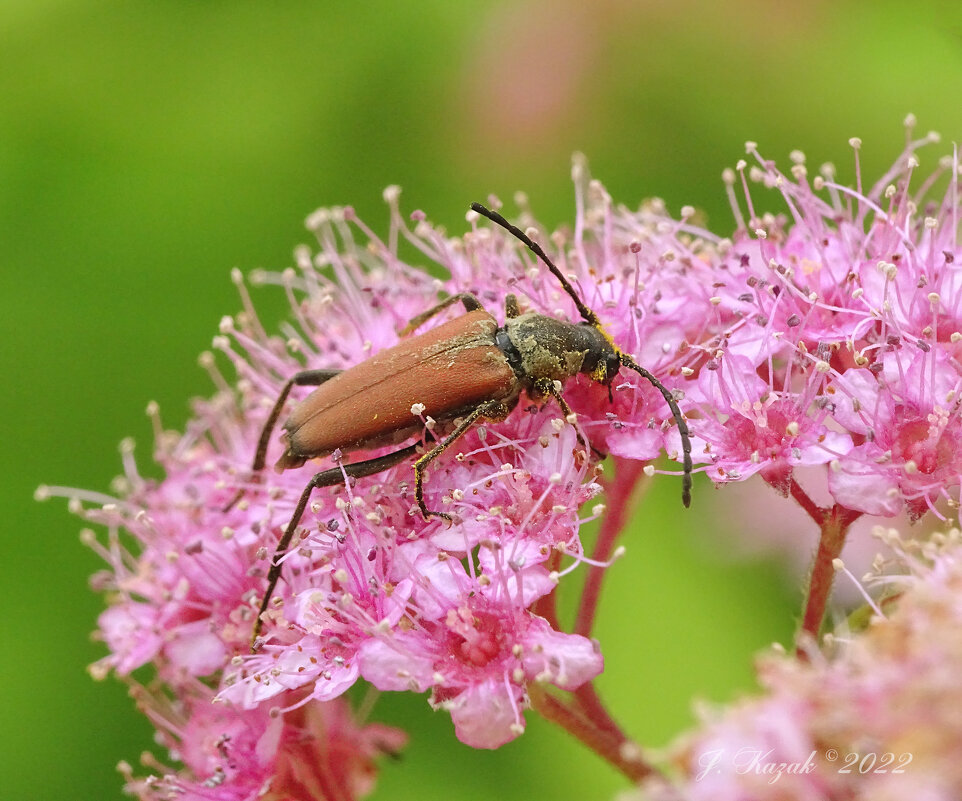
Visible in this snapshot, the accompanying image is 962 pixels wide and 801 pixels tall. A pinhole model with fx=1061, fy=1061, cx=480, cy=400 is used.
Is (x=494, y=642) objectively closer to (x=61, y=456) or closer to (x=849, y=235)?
(x=849, y=235)

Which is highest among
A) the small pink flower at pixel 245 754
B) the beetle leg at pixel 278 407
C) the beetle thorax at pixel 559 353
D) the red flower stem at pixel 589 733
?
the beetle leg at pixel 278 407

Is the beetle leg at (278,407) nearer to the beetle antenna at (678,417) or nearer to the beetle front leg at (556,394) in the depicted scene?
the beetle front leg at (556,394)

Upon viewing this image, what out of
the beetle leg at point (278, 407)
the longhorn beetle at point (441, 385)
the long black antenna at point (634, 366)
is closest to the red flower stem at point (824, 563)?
the long black antenna at point (634, 366)

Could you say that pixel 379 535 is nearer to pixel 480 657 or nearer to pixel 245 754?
pixel 480 657

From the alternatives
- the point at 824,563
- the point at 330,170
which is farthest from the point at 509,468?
the point at 330,170

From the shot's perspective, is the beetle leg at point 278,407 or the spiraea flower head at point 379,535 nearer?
the spiraea flower head at point 379,535
